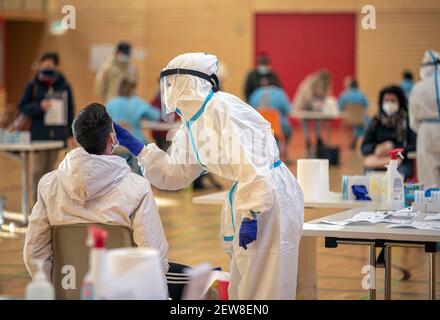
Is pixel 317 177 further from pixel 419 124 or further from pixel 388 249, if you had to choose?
pixel 419 124

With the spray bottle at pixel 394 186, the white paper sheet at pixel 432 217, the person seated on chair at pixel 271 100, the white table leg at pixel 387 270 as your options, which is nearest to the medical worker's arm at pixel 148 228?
the white table leg at pixel 387 270

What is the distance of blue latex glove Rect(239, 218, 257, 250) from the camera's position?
3.85m

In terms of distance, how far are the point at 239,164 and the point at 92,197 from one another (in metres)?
0.63

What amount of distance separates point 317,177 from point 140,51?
15.6m

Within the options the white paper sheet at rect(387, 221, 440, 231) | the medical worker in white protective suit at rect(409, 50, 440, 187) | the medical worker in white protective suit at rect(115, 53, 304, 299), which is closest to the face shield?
the medical worker in white protective suit at rect(115, 53, 304, 299)

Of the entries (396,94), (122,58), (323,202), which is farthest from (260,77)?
(323,202)

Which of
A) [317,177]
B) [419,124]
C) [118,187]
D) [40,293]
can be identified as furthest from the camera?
[419,124]

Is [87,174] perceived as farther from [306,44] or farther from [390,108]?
[306,44]

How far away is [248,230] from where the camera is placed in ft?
12.6

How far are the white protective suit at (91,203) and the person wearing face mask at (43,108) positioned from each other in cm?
541

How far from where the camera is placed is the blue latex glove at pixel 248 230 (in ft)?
12.6

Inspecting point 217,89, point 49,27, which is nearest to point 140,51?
point 49,27

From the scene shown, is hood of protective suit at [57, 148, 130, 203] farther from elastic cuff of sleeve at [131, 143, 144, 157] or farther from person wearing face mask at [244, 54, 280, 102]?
person wearing face mask at [244, 54, 280, 102]

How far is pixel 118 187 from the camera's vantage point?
12.8 feet
